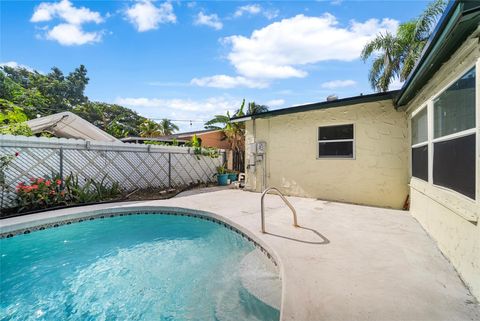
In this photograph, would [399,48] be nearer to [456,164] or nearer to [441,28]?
[441,28]

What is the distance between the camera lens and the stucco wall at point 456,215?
7.42 ft

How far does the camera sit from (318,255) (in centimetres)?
319

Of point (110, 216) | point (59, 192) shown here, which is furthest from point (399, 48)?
point (59, 192)

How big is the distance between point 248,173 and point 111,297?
7.09 meters

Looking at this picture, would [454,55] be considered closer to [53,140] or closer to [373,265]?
[373,265]

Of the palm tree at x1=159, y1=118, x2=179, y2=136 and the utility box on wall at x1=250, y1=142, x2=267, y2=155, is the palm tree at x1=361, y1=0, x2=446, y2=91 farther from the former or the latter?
the palm tree at x1=159, y1=118, x2=179, y2=136

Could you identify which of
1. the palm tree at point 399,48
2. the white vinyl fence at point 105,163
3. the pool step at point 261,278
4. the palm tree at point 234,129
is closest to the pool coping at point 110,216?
the pool step at point 261,278

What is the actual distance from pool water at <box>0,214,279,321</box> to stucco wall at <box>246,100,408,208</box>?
13.0 ft

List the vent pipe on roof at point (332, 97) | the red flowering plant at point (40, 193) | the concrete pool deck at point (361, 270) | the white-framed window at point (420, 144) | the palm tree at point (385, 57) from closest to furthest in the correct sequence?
the concrete pool deck at point (361, 270) → the white-framed window at point (420, 144) → the red flowering plant at point (40, 193) → the vent pipe on roof at point (332, 97) → the palm tree at point (385, 57)

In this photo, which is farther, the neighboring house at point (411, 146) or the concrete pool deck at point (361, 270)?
the neighboring house at point (411, 146)

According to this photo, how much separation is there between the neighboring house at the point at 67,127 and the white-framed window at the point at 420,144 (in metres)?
10.2

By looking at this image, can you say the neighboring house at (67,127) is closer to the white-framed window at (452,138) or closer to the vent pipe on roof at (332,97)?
the vent pipe on roof at (332,97)

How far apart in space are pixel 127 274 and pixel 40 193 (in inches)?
189

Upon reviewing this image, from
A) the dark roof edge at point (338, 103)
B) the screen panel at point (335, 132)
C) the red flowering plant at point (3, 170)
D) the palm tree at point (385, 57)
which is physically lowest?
the red flowering plant at point (3, 170)
